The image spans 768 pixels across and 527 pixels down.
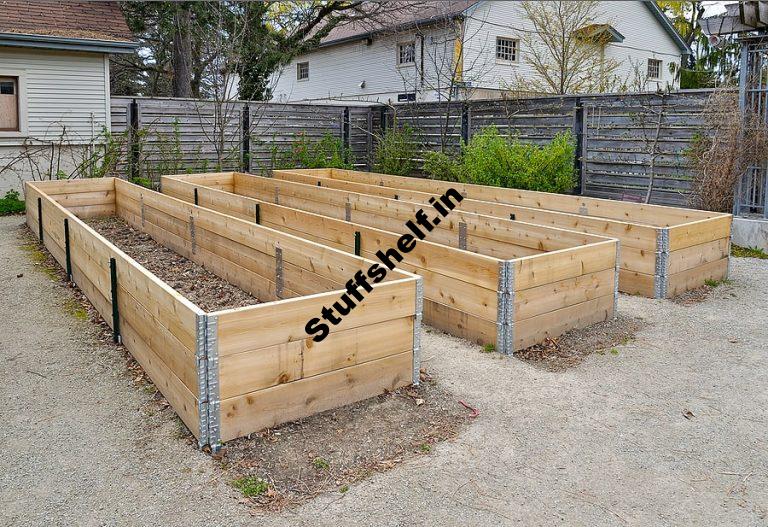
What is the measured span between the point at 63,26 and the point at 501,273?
12.1m

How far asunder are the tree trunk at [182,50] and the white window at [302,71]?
8.46 metres

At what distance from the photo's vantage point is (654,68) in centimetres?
2836

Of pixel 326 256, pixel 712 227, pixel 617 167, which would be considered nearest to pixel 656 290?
pixel 712 227

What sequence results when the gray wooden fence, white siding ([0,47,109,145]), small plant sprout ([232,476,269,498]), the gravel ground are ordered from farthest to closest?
1. white siding ([0,47,109,145])
2. the gray wooden fence
3. small plant sprout ([232,476,269,498])
4. the gravel ground

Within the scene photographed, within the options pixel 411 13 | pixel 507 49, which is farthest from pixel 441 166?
pixel 507 49

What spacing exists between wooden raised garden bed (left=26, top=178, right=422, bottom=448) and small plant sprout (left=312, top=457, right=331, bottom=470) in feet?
1.48

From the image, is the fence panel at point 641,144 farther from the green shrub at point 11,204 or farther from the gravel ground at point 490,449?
the green shrub at point 11,204

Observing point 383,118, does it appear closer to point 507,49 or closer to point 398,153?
point 398,153

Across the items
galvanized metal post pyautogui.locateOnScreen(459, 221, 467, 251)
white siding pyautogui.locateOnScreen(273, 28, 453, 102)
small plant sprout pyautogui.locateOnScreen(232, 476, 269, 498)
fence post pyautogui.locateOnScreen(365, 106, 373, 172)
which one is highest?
white siding pyautogui.locateOnScreen(273, 28, 453, 102)

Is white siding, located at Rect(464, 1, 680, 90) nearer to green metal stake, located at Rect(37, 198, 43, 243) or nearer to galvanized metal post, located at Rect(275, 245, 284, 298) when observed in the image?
green metal stake, located at Rect(37, 198, 43, 243)

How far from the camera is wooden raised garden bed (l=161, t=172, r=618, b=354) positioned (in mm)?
5566

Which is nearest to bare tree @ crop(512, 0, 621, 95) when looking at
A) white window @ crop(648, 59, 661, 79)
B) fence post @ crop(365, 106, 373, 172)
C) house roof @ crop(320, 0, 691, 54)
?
house roof @ crop(320, 0, 691, 54)

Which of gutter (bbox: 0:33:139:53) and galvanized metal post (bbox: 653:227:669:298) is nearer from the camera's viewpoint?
galvanized metal post (bbox: 653:227:669:298)

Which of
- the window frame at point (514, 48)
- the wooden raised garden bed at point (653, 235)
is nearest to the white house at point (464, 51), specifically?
the window frame at point (514, 48)
